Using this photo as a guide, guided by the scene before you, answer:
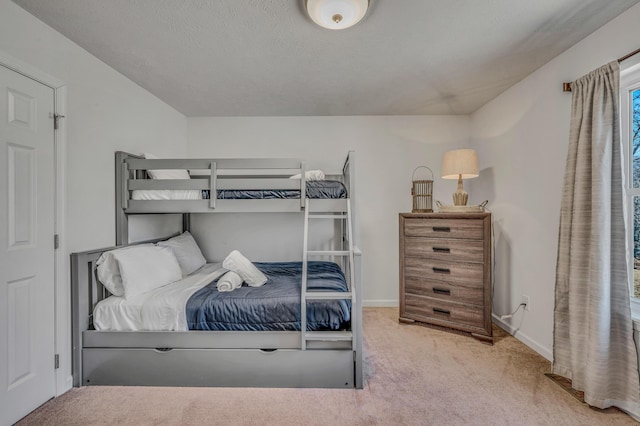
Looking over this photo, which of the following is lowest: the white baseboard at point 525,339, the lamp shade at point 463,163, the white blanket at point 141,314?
the white baseboard at point 525,339

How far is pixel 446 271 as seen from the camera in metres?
2.79

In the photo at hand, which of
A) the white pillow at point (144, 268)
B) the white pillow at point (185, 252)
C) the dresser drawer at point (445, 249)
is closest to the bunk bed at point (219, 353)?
the white pillow at point (144, 268)

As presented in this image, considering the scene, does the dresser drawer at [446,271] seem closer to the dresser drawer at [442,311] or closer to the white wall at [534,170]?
the dresser drawer at [442,311]

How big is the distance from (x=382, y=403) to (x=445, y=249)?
157cm

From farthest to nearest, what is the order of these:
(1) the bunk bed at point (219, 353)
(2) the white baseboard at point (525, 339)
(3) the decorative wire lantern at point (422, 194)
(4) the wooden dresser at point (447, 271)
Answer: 1. (3) the decorative wire lantern at point (422, 194)
2. (4) the wooden dresser at point (447, 271)
3. (2) the white baseboard at point (525, 339)
4. (1) the bunk bed at point (219, 353)

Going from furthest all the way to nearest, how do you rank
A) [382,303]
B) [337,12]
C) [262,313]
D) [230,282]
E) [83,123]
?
1. [382,303]
2. [230,282]
3. [83,123]
4. [262,313]
5. [337,12]

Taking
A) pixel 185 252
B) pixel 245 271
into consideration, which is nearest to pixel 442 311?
pixel 245 271

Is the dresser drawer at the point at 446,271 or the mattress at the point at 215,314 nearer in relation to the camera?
the mattress at the point at 215,314

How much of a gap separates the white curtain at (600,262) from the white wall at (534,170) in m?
0.28

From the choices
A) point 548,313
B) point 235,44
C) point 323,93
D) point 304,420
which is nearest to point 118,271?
point 304,420

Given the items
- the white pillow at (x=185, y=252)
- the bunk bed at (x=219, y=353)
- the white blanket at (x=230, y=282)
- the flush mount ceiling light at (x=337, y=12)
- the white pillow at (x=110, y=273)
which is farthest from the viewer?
the white pillow at (x=185, y=252)

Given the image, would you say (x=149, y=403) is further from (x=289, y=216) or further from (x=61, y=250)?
(x=289, y=216)

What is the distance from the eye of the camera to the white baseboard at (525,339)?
90.2 inches

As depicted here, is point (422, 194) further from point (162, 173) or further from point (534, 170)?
point (162, 173)
